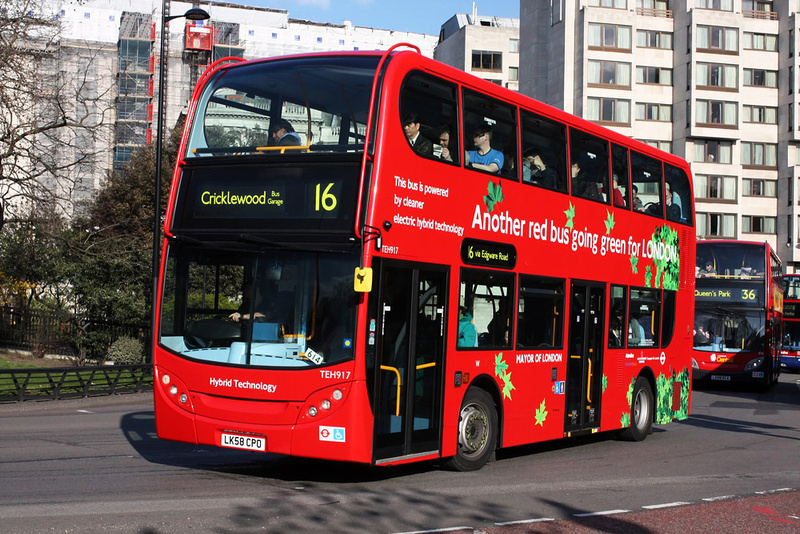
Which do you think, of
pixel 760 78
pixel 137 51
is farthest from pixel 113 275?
pixel 137 51

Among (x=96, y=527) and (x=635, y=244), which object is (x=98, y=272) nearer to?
(x=635, y=244)

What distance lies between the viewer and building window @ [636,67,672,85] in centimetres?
6812

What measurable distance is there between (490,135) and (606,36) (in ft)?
192

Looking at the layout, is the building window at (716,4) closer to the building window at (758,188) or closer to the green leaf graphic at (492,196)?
the building window at (758,188)

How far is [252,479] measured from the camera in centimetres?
1023

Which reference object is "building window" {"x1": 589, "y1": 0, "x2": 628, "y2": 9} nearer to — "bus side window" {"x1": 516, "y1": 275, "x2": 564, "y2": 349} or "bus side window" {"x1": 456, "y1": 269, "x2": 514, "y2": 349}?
"bus side window" {"x1": 516, "y1": 275, "x2": 564, "y2": 349}

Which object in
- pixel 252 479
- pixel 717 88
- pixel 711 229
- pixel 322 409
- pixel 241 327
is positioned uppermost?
pixel 717 88

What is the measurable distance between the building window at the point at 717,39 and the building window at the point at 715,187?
8682 millimetres

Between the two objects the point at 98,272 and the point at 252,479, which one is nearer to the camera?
the point at 252,479

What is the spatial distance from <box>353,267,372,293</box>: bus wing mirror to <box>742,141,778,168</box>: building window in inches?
2587

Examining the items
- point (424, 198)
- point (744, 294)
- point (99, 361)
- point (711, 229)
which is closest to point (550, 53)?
point (711, 229)

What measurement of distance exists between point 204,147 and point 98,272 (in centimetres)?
2147

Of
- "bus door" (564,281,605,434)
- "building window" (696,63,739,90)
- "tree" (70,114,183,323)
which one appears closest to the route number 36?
"bus door" (564,281,605,434)

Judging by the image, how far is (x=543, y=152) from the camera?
12.7 metres
